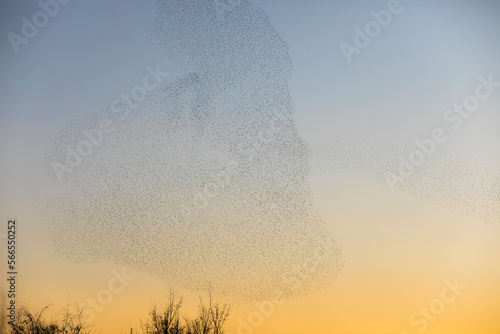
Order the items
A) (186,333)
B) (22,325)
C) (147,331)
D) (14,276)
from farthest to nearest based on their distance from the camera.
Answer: (186,333) → (147,331) → (22,325) → (14,276)

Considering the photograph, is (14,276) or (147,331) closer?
(14,276)

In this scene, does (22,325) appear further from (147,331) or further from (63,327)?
(147,331)

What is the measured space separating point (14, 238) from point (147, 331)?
10.9 metres

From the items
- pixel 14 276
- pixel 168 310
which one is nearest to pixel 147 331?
pixel 168 310

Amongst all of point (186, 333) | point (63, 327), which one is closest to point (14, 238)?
point (63, 327)

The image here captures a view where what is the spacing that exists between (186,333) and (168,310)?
3.07 metres

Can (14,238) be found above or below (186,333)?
above

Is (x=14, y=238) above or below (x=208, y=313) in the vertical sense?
above

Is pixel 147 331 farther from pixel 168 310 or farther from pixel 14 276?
pixel 14 276

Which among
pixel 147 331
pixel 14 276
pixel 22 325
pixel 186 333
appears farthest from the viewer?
pixel 186 333

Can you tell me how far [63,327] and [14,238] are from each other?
26.0 feet

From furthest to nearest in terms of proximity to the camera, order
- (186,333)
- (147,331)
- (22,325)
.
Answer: (186,333), (147,331), (22,325)

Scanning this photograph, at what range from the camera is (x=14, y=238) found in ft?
90.2

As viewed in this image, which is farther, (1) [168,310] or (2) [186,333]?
(2) [186,333]
